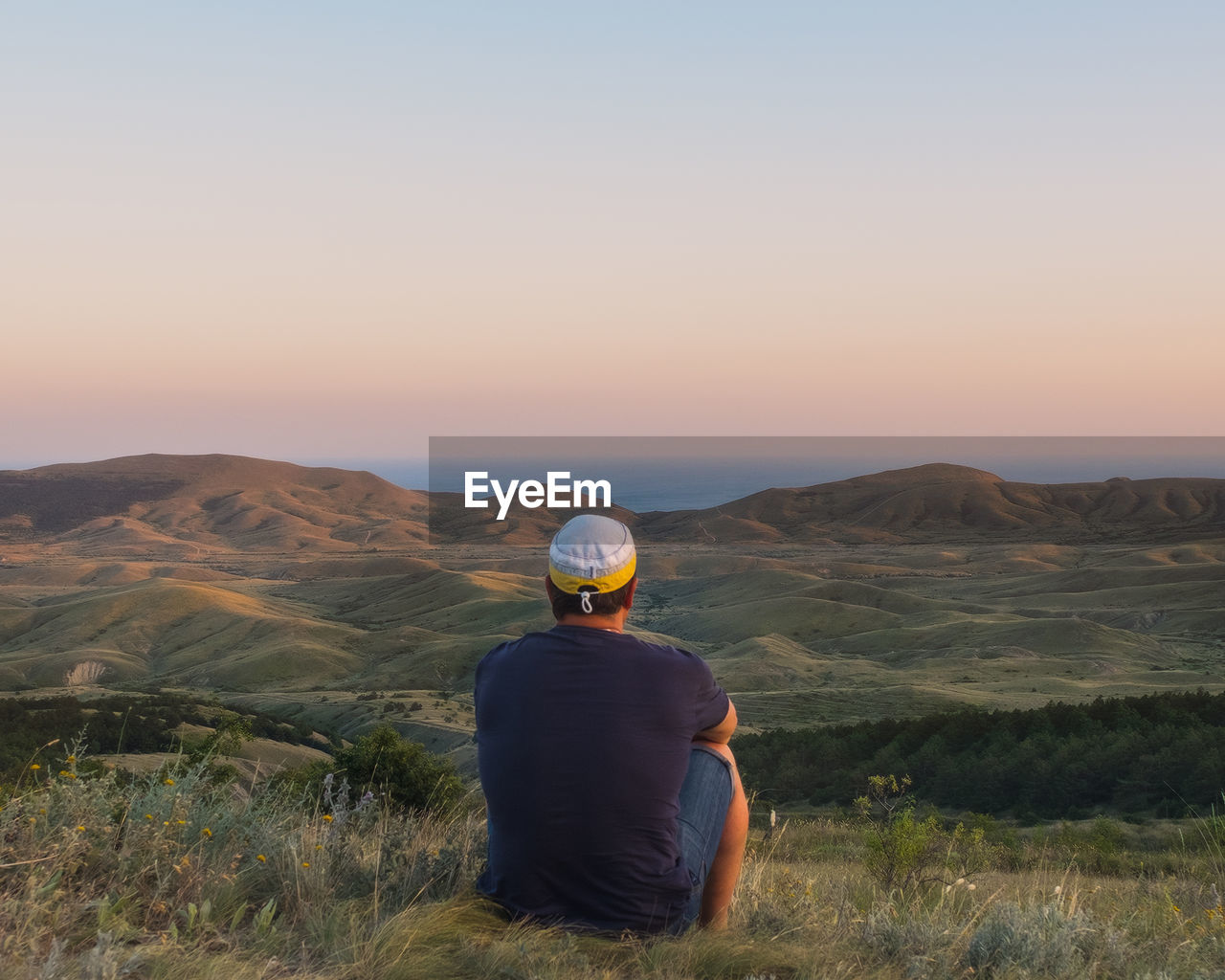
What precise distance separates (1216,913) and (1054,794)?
Answer: 1732 cm

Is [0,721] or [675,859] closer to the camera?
[675,859]

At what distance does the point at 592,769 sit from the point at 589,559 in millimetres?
730

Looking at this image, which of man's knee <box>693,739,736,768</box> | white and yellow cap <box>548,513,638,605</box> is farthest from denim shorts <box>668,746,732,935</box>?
white and yellow cap <box>548,513,638,605</box>

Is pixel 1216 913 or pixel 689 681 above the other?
pixel 689 681

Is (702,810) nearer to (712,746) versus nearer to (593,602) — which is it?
(712,746)

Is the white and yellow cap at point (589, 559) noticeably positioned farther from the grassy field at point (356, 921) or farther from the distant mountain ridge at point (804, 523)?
the distant mountain ridge at point (804, 523)

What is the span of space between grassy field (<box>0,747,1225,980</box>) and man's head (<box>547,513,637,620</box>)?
1.11 meters

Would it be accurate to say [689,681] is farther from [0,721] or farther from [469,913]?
[0,721]

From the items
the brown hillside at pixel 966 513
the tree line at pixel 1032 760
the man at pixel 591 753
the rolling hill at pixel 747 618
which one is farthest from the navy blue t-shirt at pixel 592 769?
the brown hillside at pixel 966 513

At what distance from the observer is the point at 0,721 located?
2814 cm

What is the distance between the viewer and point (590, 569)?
3.58 meters

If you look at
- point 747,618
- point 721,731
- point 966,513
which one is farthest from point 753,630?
point 966,513

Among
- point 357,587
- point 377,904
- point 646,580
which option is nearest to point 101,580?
point 357,587

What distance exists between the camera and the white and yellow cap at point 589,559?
3.57m
